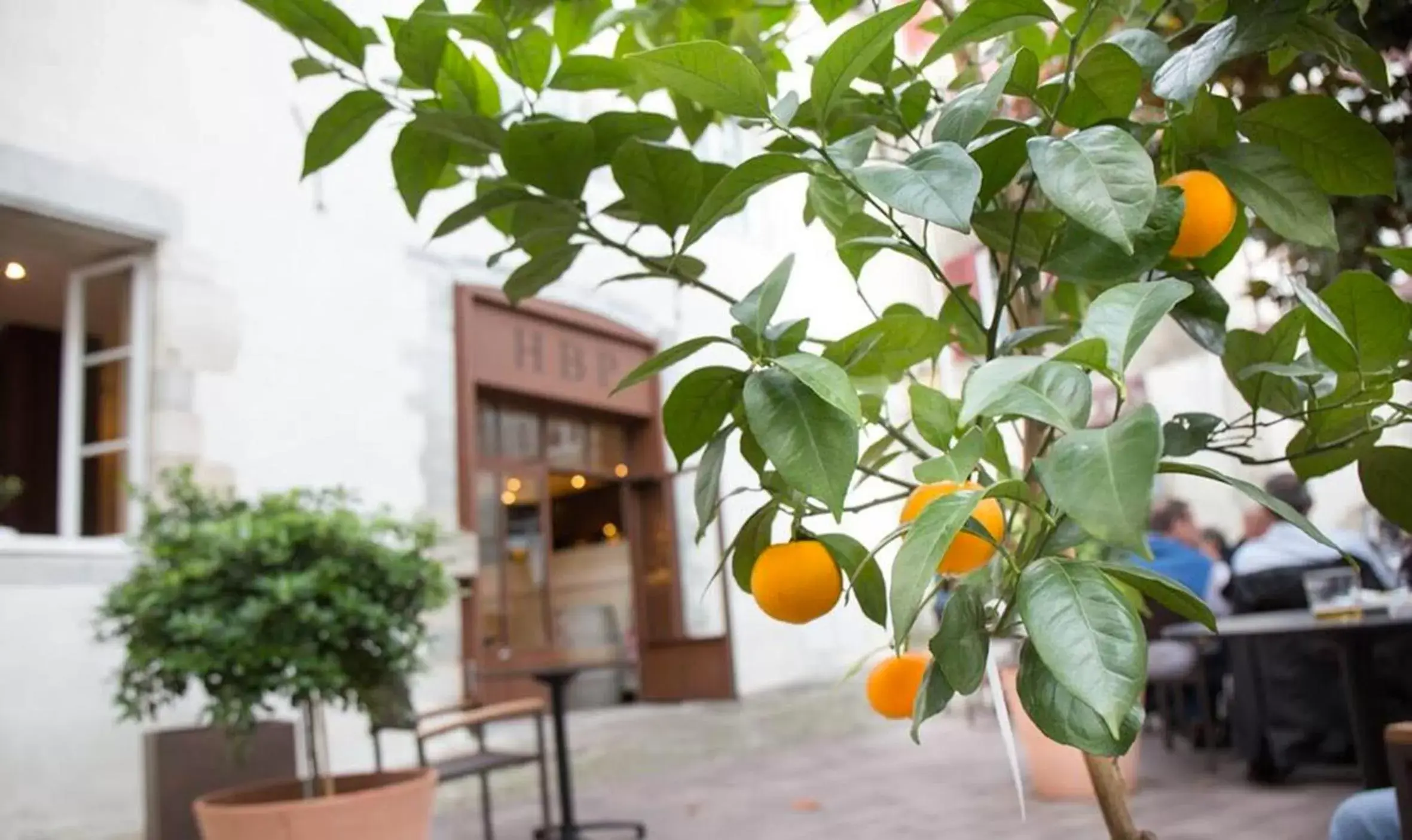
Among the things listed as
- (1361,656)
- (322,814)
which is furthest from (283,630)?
(1361,656)

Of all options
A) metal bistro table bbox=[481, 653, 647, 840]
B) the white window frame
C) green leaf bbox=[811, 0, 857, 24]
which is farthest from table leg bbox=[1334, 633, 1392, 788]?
the white window frame

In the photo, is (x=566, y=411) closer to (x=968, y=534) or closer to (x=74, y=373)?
(x=74, y=373)

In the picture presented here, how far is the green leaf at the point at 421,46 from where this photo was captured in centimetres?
70

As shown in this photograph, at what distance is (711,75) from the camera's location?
539 mm

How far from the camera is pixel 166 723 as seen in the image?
446cm

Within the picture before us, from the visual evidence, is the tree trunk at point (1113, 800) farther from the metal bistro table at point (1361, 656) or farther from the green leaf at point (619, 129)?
the metal bistro table at point (1361, 656)

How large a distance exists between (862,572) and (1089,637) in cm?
25

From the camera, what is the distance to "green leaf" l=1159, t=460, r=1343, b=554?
45cm

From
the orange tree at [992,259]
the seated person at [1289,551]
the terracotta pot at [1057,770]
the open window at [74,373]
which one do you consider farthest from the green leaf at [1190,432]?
the open window at [74,373]

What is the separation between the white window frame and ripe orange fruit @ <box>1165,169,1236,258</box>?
4.48 m

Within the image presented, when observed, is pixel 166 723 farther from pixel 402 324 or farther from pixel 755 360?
pixel 755 360

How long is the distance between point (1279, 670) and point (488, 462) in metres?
4.27

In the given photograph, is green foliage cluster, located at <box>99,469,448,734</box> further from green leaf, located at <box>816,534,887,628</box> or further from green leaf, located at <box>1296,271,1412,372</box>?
green leaf, located at <box>1296,271,1412,372</box>

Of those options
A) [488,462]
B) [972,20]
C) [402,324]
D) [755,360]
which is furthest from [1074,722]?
[488,462]
